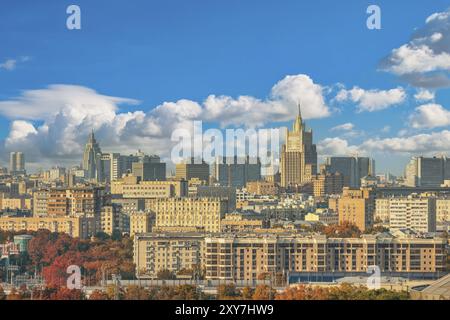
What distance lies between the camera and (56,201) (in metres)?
24.5

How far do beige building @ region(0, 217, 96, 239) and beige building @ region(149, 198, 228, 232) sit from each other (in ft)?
5.84

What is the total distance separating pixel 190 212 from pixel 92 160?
438 inches

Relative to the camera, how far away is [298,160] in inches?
1554

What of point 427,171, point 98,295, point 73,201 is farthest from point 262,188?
point 98,295

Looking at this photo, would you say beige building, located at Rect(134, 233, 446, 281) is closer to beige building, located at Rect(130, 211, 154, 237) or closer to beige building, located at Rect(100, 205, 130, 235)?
beige building, located at Rect(130, 211, 154, 237)

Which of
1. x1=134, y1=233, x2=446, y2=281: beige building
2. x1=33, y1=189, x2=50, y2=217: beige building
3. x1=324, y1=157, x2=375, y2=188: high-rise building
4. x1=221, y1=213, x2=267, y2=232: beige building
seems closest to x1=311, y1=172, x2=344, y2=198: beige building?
x1=324, y1=157, x2=375, y2=188: high-rise building

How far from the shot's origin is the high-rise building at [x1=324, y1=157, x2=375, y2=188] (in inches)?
1494

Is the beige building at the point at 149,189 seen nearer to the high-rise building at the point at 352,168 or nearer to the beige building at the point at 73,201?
the beige building at the point at 73,201

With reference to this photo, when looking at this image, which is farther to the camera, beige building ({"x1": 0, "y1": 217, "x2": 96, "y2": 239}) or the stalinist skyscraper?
the stalinist skyscraper

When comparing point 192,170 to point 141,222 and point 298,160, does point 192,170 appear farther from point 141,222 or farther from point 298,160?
point 141,222

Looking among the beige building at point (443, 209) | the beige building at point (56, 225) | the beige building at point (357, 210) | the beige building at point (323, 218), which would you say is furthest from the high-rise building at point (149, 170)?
the beige building at point (56, 225)

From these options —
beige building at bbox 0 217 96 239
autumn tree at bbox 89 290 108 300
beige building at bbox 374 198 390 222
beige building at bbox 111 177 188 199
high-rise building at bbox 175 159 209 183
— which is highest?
high-rise building at bbox 175 159 209 183

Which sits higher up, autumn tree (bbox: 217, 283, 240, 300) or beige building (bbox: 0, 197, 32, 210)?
beige building (bbox: 0, 197, 32, 210)
